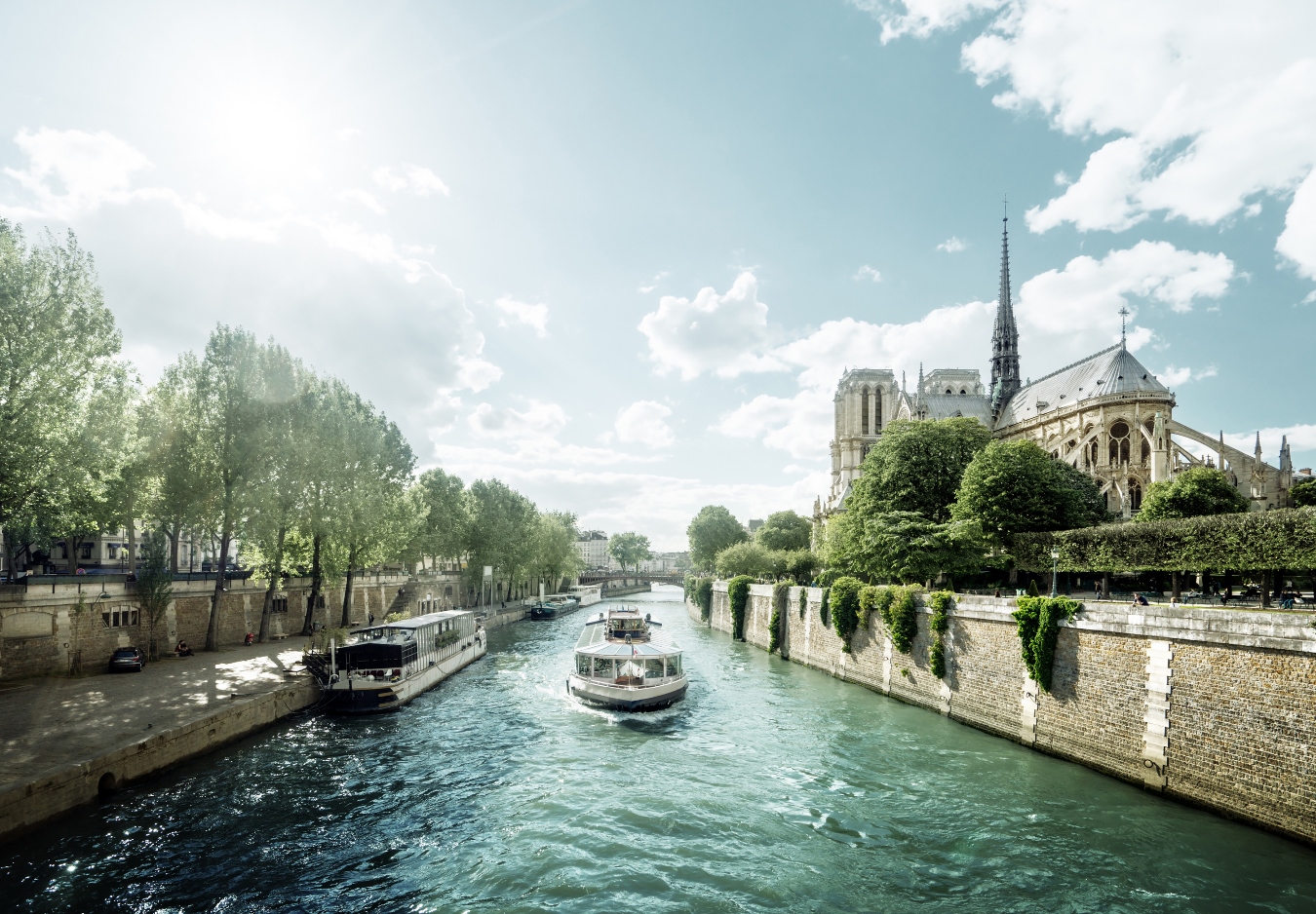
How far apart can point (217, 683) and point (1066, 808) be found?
1117 inches

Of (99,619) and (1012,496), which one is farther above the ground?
(1012,496)

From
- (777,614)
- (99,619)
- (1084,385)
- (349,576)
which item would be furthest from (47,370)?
(1084,385)

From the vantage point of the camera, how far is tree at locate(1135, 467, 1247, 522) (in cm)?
4684

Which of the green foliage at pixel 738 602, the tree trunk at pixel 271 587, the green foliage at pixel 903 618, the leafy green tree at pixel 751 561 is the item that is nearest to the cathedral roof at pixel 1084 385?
the leafy green tree at pixel 751 561

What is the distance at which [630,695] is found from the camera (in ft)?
90.9

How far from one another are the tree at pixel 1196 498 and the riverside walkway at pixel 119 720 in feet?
172

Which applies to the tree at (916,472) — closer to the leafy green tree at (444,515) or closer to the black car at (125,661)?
the leafy green tree at (444,515)

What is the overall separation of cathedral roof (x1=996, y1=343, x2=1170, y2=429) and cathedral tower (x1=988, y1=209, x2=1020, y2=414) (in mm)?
6840

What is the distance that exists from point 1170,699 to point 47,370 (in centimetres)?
3494

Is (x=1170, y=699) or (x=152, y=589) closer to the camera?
(x=1170, y=699)

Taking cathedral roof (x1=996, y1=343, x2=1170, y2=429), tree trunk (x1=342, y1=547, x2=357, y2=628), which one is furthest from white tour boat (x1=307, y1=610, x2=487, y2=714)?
cathedral roof (x1=996, y1=343, x2=1170, y2=429)

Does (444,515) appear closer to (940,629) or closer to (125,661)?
(125,661)

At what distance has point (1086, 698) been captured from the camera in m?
21.4

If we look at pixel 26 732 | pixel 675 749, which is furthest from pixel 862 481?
pixel 26 732
